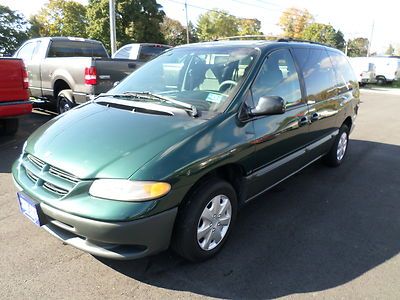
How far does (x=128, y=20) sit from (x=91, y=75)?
114 ft

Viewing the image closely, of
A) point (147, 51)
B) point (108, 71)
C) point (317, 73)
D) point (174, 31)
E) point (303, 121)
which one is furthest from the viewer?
point (174, 31)

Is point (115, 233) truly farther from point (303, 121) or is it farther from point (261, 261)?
point (303, 121)

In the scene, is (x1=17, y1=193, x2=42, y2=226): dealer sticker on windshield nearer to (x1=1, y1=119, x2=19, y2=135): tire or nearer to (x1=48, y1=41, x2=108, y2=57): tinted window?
(x1=1, y1=119, x2=19, y2=135): tire

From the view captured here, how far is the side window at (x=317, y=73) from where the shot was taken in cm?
428

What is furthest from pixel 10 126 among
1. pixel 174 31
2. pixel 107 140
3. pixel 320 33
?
pixel 320 33

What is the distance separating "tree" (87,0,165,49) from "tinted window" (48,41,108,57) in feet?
100

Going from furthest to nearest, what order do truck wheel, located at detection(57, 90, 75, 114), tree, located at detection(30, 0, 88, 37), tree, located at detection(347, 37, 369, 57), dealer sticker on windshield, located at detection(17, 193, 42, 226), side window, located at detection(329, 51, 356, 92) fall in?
tree, located at detection(347, 37, 369, 57) → tree, located at detection(30, 0, 88, 37) → truck wheel, located at detection(57, 90, 75, 114) → side window, located at detection(329, 51, 356, 92) → dealer sticker on windshield, located at detection(17, 193, 42, 226)

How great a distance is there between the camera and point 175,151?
264cm

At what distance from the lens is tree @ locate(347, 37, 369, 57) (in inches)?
3060

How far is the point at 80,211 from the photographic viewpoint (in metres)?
2.44

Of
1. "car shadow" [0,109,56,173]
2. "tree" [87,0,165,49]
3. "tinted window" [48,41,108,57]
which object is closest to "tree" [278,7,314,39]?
"tree" [87,0,165,49]

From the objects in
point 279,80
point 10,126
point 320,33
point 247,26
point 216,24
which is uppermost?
point 216,24

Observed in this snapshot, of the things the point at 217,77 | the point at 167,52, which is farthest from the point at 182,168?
the point at 167,52

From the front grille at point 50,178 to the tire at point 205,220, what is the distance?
0.84m
